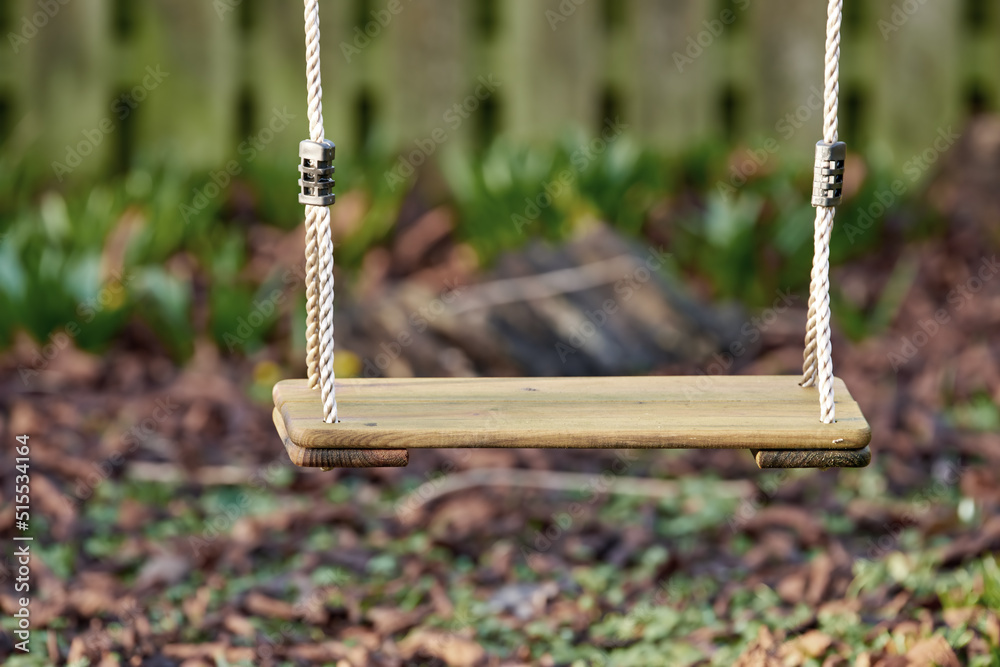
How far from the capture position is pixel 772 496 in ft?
9.37

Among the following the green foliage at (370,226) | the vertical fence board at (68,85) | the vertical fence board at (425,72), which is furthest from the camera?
the vertical fence board at (425,72)

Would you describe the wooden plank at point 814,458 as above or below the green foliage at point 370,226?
above

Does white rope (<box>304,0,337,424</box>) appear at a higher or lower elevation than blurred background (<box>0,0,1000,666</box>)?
higher

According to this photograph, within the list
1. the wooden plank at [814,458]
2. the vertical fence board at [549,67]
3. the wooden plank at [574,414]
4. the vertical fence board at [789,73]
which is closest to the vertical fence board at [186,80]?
the vertical fence board at [549,67]

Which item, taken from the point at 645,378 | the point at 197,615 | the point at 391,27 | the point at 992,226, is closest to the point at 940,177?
the point at 992,226

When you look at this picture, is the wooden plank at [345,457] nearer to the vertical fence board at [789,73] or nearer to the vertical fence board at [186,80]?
the vertical fence board at [186,80]

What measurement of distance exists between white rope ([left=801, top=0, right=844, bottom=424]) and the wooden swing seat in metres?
0.05

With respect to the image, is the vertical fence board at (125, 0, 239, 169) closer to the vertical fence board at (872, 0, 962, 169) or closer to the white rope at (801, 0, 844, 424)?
the vertical fence board at (872, 0, 962, 169)

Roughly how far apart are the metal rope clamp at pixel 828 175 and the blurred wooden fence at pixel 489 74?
9.38 ft

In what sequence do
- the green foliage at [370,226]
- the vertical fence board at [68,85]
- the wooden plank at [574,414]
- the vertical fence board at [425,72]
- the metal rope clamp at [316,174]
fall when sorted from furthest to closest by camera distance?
the vertical fence board at [425,72]
the vertical fence board at [68,85]
the green foliage at [370,226]
the metal rope clamp at [316,174]
the wooden plank at [574,414]

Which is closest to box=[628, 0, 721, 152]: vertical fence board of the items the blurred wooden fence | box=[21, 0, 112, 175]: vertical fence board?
the blurred wooden fence

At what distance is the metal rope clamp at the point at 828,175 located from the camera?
185 centimetres

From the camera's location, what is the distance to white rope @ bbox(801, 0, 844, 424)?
5.69 ft

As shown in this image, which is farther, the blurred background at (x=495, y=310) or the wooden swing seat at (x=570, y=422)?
the blurred background at (x=495, y=310)
